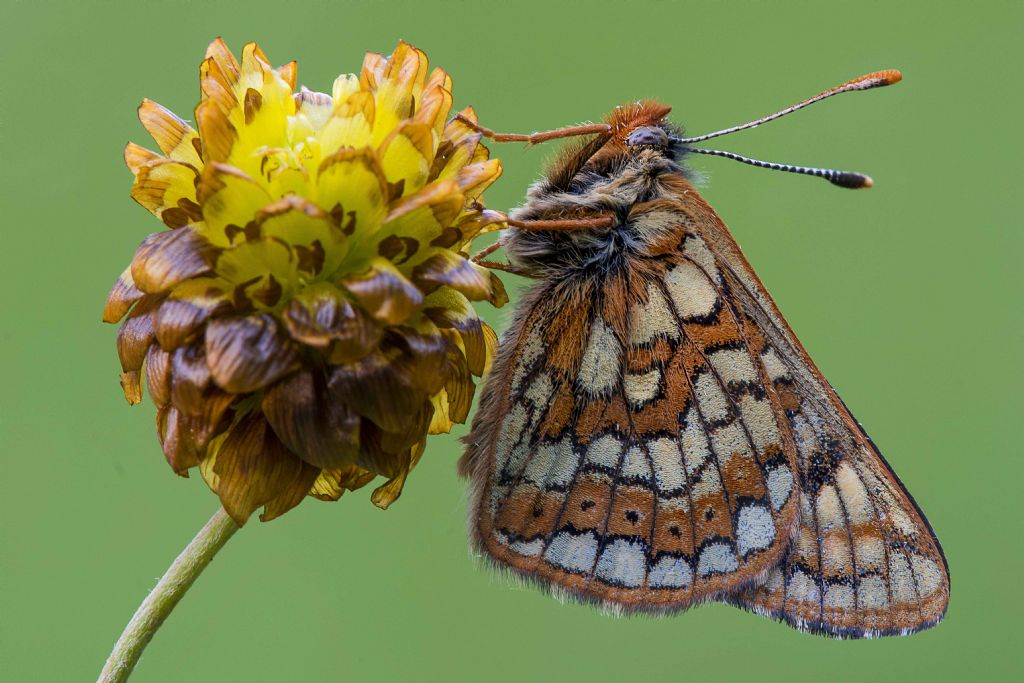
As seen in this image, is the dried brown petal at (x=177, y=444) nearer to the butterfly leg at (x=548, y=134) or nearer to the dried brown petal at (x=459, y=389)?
the dried brown petal at (x=459, y=389)

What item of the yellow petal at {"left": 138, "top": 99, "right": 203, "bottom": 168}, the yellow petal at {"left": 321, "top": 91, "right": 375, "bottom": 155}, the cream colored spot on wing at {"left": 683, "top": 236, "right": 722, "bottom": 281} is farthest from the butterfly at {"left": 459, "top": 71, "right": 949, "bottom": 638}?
the yellow petal at {"left": 138, "top": 99, "right": 203, "bottom": 168}

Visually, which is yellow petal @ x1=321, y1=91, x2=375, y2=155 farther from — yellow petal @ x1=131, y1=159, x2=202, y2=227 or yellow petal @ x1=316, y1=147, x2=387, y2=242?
yellow petal @ x1=131, y1=159, x2=202, y2=227

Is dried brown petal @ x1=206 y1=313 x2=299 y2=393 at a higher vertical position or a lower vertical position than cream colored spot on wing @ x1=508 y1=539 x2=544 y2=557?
higher

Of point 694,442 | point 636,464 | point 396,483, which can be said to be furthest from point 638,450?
point 396,483

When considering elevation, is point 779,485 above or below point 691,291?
below

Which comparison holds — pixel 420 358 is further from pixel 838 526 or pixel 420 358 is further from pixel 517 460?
pixel 838 526

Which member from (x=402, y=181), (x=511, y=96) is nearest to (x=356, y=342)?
(x=402, y=181)
